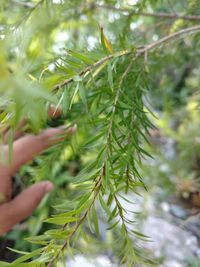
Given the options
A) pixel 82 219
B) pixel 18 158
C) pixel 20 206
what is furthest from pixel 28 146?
pixel 82 219

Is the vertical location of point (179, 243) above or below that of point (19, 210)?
above

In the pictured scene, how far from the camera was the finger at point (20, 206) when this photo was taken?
1.90 ft

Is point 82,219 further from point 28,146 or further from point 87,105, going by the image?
point 28,146

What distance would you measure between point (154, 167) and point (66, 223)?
2.92 ft

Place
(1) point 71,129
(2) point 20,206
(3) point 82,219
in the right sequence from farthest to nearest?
(2) point 20,206
(1) point 71,129
(3) point 82,219

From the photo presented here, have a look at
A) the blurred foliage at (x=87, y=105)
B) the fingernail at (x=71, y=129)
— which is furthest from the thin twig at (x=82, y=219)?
the fingernail at (x=71, y=129)

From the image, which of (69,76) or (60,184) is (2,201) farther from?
(60,184)

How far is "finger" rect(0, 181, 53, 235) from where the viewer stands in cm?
58

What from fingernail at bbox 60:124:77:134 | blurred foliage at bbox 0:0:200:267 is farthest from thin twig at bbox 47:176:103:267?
fingernail at bbox 60:124:77:134

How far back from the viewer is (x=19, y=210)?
0.61 meters

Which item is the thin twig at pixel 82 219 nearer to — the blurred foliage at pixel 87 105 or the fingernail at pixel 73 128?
the blurred foliage at pixel 87 105

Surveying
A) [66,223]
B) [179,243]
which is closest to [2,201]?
[66,223]

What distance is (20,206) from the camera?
2.01 feet

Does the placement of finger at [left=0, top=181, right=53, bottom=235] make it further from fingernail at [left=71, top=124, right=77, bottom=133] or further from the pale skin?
fingernail at [left=71, top=124, right=77, bottom=133]
